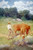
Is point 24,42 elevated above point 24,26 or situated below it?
below

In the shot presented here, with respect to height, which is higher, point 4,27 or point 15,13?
point 15,13

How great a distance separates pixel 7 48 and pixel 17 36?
22cm

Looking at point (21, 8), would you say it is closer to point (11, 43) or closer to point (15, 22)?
point (15, 22)

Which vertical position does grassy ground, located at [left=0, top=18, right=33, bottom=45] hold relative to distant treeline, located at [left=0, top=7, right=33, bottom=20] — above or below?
below

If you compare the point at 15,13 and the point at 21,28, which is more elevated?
the point at 15,13

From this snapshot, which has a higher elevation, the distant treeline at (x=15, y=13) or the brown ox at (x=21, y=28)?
the distant treeline at (x=15, y=13)

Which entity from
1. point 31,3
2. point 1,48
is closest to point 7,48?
point 1,48

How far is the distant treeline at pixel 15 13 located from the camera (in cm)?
170

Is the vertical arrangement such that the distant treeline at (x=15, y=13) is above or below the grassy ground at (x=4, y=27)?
above

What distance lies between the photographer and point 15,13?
5.62ft

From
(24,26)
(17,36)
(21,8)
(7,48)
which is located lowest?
(7,48)

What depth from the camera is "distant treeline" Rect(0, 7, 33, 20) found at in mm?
1697

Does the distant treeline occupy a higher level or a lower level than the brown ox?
higher

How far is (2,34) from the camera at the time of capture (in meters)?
1.66
